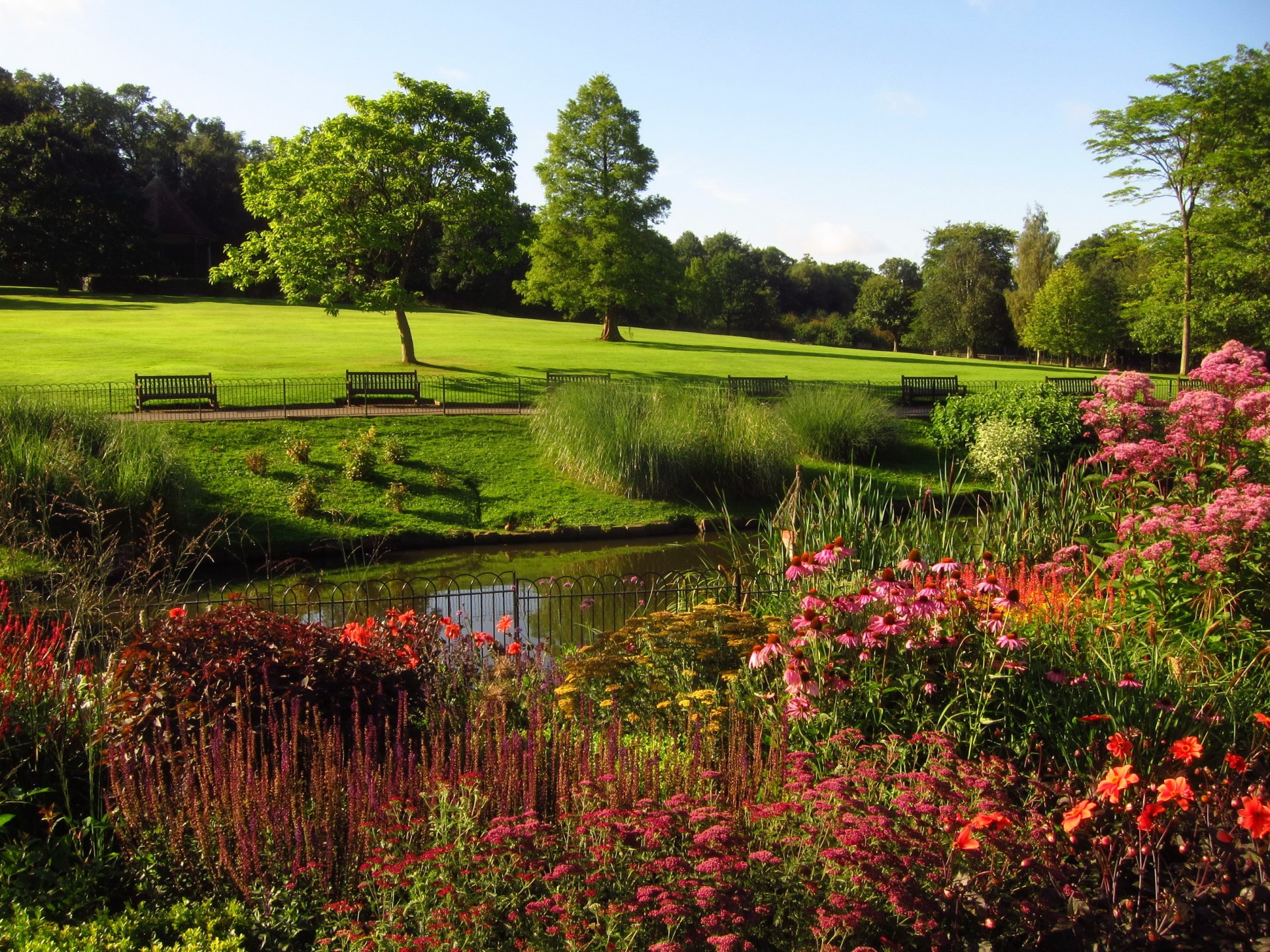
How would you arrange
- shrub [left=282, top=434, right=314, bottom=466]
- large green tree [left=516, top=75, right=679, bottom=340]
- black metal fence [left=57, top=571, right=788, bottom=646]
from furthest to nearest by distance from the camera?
large green tree [left=516, top=75, right=679, bottom=340]
shrub [left=282, top=434, right=314, bottom=466]
black metal fence [left=57, top=571, right=788, bottom=646]

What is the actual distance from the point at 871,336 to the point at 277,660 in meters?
68.5

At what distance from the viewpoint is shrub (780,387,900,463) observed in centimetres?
2342

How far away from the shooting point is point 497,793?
4059 mm

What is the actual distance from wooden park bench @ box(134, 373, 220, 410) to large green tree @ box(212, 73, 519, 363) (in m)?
5.09

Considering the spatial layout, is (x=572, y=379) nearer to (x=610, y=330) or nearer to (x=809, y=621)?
(x=610, y=330)

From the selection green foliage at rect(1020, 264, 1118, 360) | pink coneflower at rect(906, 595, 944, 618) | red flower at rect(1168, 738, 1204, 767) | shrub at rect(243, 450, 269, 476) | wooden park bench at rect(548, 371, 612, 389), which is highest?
green foliage at rect(1020, 264, 1118, 360)

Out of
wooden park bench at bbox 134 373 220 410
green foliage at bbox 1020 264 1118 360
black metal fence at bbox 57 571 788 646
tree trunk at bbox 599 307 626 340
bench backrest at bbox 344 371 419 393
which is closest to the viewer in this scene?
black metal fence at bbox 57 571 788 646

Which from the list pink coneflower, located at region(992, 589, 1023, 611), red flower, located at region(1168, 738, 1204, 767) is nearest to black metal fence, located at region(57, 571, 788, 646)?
pink coneflower, located at region(992, 589, 1023, 611)

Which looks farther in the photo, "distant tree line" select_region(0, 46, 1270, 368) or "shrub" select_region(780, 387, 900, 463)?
"distant tree line" select_region(0, 46, 1270, 368)

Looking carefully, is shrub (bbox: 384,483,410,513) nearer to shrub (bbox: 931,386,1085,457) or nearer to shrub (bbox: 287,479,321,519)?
shrub (bbox: 287,479,321,519)

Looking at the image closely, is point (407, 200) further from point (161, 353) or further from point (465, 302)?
point (465, 302)

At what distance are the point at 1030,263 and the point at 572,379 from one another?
45589 mm

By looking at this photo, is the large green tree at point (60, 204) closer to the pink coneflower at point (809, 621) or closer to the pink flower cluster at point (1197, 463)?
the pink flower cluster at point (1197, 463)

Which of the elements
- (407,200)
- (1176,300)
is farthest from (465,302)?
(1176,300)
